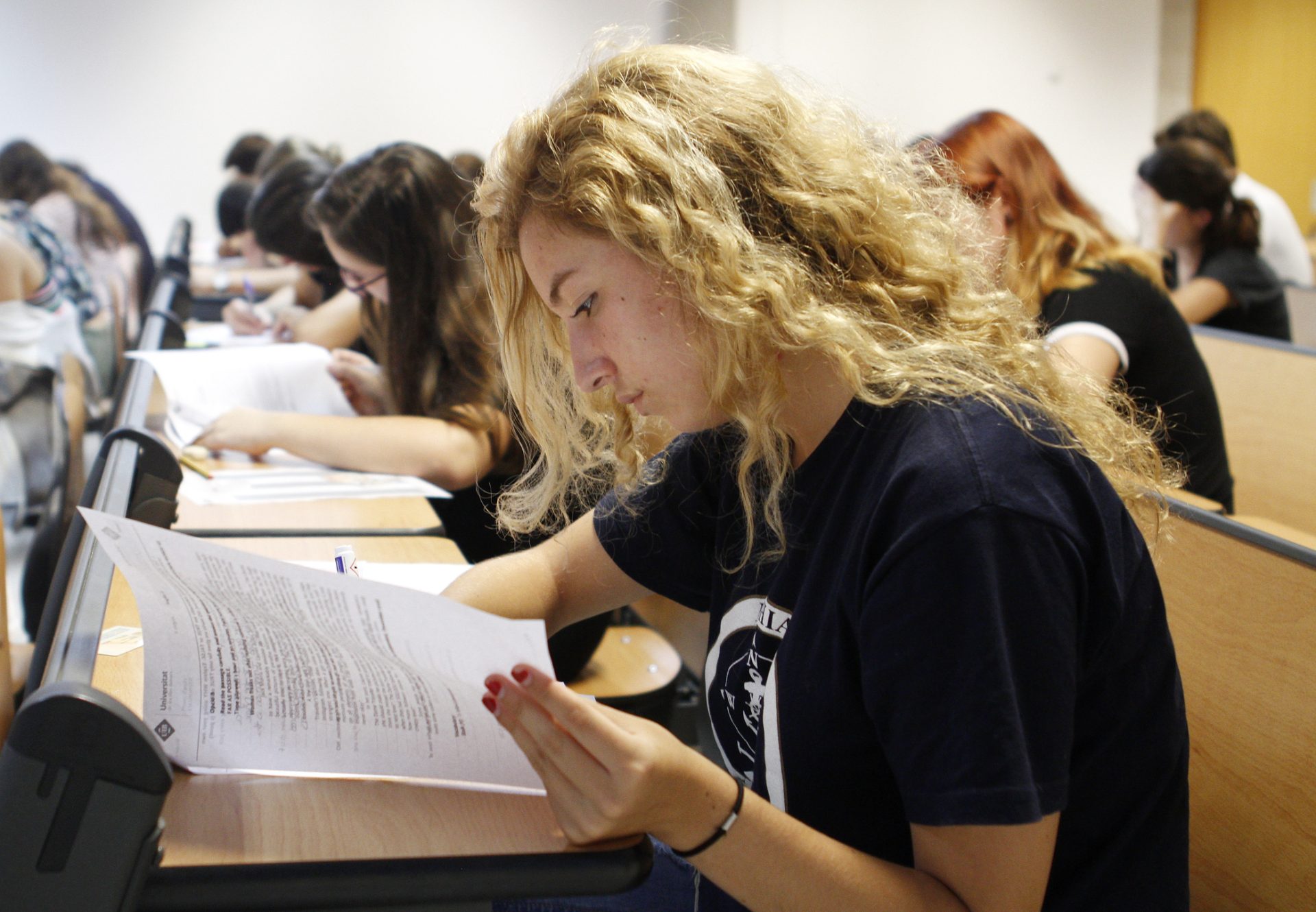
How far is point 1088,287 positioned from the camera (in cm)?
182

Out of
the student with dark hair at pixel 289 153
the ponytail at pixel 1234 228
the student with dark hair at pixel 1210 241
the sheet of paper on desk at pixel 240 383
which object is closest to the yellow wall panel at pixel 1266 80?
the student with dark hair at pixel 1210 241

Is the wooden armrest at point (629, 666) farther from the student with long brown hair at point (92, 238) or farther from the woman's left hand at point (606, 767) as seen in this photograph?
the student with long brown hair at point (92, 238)

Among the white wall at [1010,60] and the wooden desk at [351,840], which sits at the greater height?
the white wall at [1010,60]

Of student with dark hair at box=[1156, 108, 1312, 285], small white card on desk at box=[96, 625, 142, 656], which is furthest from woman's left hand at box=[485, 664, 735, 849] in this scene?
student with dark hair at box=[1156, 108, 1312, 285]

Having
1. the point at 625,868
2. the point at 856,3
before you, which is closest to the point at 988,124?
the point at 625,868

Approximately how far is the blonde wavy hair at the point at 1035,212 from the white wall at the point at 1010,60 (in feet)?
10.6

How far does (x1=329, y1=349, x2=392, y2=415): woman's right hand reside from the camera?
192 centimetres

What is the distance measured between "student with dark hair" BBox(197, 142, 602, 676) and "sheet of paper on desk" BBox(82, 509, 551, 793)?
0.87 m

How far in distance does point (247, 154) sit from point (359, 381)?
12.0 ft

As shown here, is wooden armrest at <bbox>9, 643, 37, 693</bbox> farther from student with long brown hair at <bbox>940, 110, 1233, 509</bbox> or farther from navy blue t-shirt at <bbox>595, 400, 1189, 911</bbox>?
student with long brown hair at <bbox>940, 110, 1233, 509</bbox>

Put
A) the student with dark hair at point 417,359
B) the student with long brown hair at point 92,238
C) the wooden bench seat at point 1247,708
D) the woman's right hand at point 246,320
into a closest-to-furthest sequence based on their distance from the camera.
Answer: the wooden bench seat at point 1247,708, the student with dark hair at point 417,359, the woman's right hand at point 246,320, the student with long brown hair at point 92,238

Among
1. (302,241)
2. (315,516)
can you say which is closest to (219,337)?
(302,241)

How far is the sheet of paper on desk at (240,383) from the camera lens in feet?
5.67

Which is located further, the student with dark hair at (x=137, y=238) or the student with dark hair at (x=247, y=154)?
the student with dark hair at (x=247, y=154)
